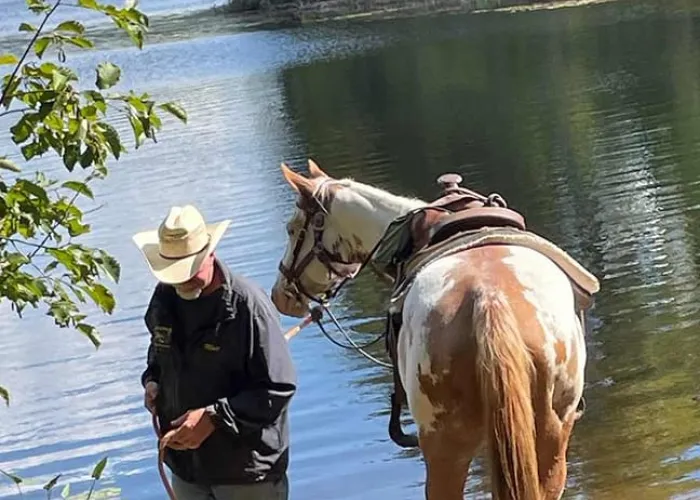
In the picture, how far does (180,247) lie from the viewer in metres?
4.06

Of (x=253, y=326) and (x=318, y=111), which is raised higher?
(x=253, y=326)

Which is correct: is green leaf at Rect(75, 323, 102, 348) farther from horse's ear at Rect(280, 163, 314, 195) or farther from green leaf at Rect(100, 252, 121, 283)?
horse's ear at Rect(280, 163, 314, 195)

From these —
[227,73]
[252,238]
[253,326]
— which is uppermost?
[253,326]

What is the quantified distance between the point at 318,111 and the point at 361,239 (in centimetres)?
2283

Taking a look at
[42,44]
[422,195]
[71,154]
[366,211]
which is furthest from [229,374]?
[422,195]

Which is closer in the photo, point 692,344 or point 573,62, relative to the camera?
point 692,344

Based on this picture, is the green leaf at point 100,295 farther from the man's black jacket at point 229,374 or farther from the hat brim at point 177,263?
the man's black jacket at point 229,374

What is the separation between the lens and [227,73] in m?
36.8

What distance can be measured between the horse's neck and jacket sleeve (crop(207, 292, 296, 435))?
95 cm

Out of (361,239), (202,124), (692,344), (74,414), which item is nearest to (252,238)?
(74,414)

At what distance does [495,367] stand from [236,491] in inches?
48.1

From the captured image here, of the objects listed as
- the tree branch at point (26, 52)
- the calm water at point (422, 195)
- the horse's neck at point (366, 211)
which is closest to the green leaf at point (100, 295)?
the tree branch at point (26, 52)

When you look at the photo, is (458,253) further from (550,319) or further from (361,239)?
(361,239)

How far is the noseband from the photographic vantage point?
511cm
